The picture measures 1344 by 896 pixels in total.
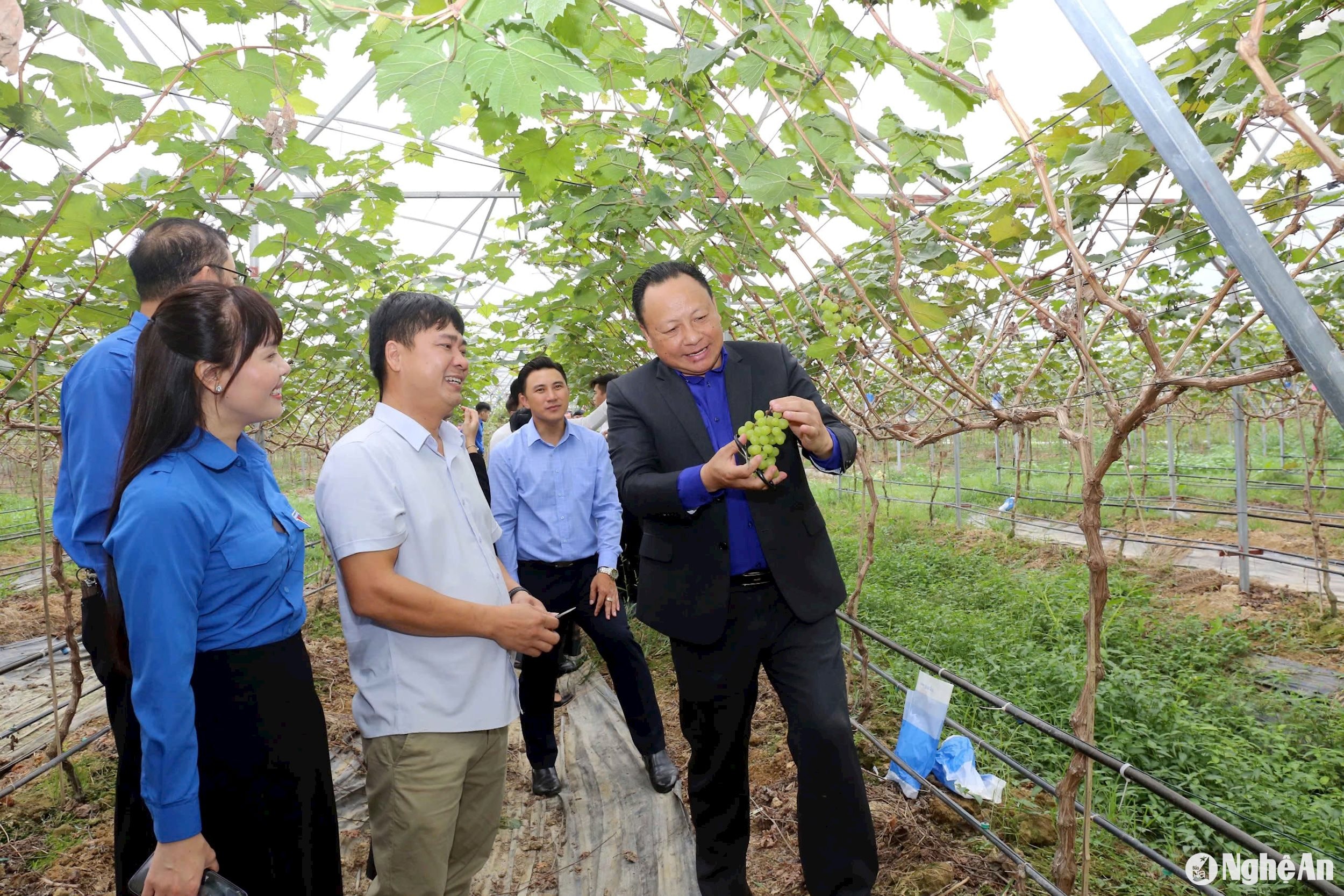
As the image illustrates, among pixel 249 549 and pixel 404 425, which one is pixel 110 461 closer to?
pixel 249 549

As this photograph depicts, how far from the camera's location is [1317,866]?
2297mm

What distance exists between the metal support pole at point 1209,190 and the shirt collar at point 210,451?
5.00 ft

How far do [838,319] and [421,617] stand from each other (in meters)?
2.08

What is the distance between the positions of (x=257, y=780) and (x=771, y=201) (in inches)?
81.2

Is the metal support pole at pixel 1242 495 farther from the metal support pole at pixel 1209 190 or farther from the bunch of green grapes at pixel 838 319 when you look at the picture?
the metal support pole at pixel 1209 190

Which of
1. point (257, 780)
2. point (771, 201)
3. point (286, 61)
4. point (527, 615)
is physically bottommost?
point (257, 780)

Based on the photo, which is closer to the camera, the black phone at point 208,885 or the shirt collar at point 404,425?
the black phone at point 208,885

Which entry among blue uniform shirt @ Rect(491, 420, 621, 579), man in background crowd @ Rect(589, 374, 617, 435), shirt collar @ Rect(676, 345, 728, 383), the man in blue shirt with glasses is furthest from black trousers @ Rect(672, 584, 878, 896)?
man in background crowd @ Rect(589, 374, 617, 435)

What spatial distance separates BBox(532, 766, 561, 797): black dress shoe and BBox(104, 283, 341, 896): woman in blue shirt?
1721mm

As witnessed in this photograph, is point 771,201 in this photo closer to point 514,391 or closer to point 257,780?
point 257,780

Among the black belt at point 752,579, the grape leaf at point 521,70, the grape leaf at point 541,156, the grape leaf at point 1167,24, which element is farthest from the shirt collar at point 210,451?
the grape leaf at point 1167,24

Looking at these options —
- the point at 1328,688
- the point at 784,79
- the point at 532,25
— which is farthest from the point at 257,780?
the point at 1328,688

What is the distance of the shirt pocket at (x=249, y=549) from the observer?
1366mm

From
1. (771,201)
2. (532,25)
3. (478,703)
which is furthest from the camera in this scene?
(771,201)
